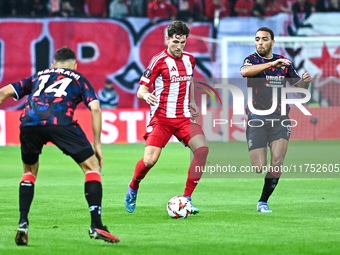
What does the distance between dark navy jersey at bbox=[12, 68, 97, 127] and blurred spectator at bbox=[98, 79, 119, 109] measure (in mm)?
16627

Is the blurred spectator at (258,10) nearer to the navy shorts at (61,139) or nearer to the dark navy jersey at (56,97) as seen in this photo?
the dark navy jersey at (56,97)

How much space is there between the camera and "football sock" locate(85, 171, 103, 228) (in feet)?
21.9

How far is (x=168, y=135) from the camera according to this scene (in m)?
9.12

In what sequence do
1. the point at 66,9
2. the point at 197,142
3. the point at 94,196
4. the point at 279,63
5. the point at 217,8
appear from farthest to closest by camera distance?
the point at 217,8, the point at 66,9, the point at 197,142, the point at 279,63, the point at 94,196

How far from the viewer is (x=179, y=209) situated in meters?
8.48

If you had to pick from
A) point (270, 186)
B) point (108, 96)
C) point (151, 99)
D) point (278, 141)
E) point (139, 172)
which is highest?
point (151, 99)

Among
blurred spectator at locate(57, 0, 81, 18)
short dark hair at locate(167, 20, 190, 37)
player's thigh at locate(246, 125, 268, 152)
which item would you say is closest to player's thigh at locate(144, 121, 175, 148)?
player's thigh at locate(246, 125, 268, 152)

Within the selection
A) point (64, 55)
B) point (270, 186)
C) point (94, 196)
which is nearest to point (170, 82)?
point (270, 186)

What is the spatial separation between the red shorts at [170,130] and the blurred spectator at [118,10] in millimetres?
16361

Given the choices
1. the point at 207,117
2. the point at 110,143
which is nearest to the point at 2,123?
the point at 110,143

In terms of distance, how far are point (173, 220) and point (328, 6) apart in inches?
750

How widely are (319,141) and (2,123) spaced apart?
888 centimetres

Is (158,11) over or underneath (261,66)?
over

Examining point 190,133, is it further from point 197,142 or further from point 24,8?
point 24,8
